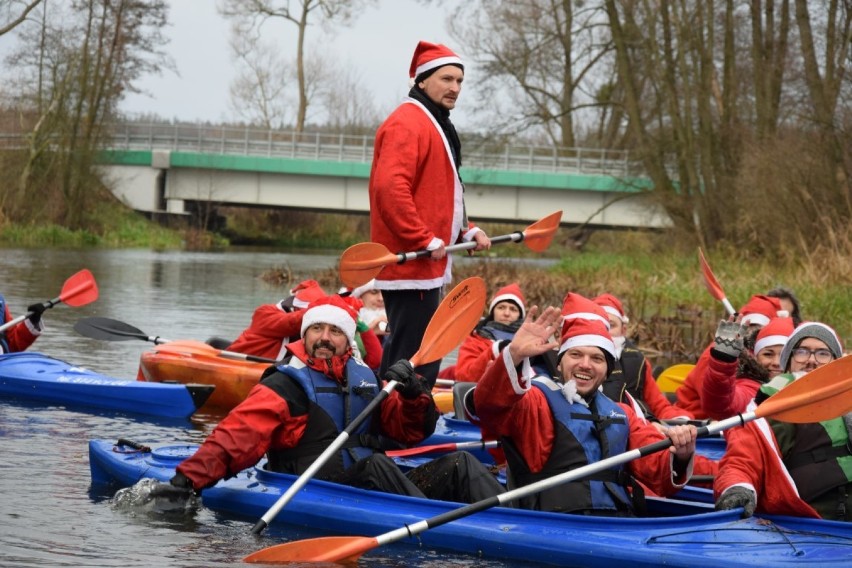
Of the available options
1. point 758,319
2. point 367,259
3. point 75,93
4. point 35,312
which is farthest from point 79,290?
point 75,93

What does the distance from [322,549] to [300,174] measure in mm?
30274

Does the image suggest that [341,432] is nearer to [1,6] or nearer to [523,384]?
[523,384]

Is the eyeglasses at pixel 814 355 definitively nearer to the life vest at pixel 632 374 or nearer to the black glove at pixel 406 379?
the black glove at pixel 406 379

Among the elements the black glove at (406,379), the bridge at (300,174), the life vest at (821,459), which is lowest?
the life vest at (821,459)

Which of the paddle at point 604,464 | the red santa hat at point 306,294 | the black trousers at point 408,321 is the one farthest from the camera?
the red santa hat at point 306,294

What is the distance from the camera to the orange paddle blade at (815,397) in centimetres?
493

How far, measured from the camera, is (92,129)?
1315 inches

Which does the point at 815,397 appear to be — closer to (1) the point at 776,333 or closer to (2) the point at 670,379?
(1) the point at 776,333

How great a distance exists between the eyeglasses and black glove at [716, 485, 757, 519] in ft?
2.18

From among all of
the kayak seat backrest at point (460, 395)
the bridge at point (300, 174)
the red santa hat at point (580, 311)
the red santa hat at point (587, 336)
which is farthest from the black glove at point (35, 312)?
the bridge at point (300, 174)

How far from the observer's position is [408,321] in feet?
19.8

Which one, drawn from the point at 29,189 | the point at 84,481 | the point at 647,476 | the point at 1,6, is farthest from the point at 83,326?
the point at 29,189

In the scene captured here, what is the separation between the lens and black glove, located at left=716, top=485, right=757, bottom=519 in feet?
16.5

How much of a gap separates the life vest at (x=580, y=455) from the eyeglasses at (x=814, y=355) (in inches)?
30.9
